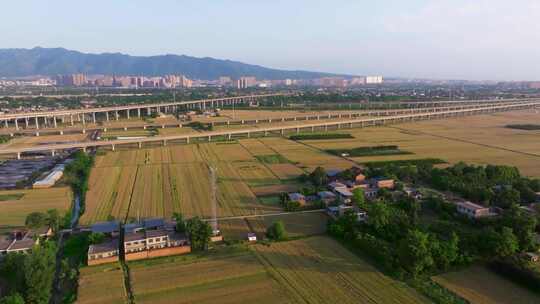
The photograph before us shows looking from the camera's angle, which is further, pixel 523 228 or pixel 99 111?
pixel 99 111

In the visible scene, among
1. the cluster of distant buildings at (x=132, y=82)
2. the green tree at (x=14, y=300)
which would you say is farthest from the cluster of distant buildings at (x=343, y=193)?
the cluster of distant buildings at (x=132, y=82)

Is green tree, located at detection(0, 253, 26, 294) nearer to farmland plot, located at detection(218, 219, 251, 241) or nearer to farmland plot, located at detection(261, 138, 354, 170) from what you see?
farmland plot, located at detection(218, 219, 251, 241)

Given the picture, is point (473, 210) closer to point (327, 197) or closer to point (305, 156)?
point (327, 197)

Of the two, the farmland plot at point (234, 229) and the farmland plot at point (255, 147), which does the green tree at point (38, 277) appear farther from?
the farmland plot at point (255, 147)

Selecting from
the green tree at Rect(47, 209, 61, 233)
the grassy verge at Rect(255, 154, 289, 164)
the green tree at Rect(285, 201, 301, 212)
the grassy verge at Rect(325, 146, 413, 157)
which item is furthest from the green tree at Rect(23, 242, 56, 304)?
the grassy verge at Rect(325, 146, 413, 157)

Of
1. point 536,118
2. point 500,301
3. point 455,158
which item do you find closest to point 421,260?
point 500,301

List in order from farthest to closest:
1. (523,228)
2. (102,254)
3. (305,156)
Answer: (305,156) → (523,228) → (102,254)

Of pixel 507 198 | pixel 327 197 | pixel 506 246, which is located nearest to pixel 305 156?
pixel 327 197

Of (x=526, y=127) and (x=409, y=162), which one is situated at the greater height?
(x=526, y=127)
